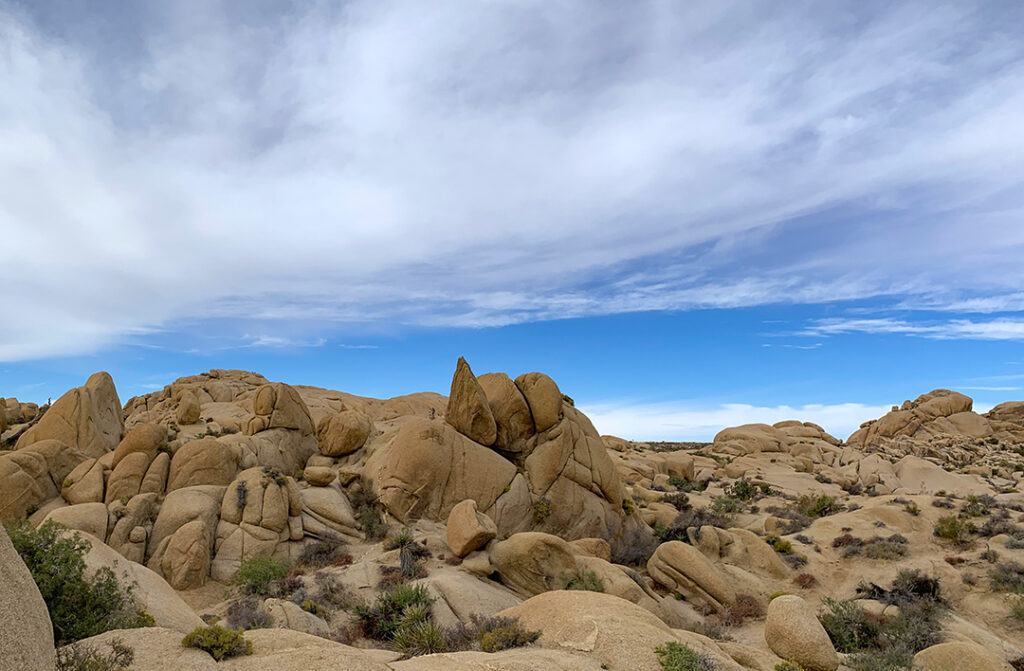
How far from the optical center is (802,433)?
80.2 meters

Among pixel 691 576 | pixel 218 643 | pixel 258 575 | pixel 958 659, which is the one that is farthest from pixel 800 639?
pixel 258 575

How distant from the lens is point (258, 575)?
22250mm

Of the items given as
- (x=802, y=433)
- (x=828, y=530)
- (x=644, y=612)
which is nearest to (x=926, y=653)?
(x=644, y=612)

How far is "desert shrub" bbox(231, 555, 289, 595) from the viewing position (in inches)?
867

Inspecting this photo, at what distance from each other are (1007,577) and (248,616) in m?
29.7

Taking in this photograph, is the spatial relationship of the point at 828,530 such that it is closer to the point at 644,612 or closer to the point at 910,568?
the point at 910,568

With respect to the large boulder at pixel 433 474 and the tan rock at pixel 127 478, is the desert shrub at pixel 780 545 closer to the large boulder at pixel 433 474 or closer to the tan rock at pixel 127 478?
the large boulder at pixel 433 474

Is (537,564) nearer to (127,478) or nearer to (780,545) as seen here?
(780,545)

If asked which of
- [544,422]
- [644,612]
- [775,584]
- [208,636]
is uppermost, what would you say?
[544,422]

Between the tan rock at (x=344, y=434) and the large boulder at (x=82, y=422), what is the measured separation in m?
14.1

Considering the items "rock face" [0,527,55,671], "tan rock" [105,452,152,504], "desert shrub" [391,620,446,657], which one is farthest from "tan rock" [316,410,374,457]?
"rock face" [0,527,55,671]

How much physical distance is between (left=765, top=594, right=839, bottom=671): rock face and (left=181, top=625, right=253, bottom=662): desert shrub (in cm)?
1338

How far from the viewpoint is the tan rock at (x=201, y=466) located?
28219 millimetres

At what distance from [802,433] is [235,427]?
238ft
